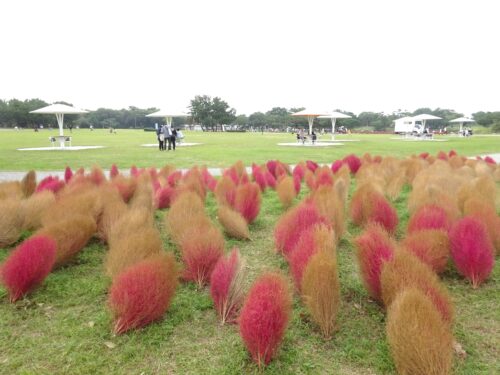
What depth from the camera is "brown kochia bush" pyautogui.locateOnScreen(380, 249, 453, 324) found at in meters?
1.74

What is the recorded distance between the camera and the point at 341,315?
2.20 m

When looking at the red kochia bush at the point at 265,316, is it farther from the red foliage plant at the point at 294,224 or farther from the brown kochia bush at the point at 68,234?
the brown kochia bush at the point at 68,234

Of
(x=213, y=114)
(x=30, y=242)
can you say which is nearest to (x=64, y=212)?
(x=30, y=242)

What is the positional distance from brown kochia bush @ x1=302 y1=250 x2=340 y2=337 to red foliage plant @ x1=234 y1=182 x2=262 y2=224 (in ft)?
6.76

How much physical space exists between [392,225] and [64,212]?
2668 millimetres

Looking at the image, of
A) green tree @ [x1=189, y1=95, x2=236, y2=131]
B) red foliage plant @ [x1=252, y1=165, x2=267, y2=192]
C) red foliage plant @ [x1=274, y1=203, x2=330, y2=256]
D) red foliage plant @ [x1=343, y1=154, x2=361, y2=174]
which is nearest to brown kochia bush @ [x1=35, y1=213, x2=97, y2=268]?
red foliage plant @ [x1=274, y1=203, x2=330, y2=256]

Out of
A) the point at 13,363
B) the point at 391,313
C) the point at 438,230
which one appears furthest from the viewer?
the point at 438,230

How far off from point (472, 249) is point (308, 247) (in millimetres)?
1075

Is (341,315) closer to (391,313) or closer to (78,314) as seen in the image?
(391,313)

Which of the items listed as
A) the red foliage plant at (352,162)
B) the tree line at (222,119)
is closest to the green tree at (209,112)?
the tree line at (222,119)

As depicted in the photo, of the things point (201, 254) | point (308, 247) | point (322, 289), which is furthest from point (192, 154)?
point (322, 289)

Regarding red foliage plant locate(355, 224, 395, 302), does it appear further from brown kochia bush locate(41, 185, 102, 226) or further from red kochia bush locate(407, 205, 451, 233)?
brown kochia bush locate(41, 185, 102, 226)

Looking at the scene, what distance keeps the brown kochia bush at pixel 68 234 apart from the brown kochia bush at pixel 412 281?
200 centimetres

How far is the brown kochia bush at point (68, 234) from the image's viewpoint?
8.54 ft
